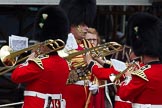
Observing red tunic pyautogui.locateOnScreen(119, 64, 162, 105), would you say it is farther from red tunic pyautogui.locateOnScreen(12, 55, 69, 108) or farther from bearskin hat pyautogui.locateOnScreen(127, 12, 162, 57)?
red tunic pyautogui.locateOnScreen(12, 55, 69, 108)

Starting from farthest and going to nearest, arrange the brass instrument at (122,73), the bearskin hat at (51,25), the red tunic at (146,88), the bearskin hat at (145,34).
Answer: the bearskin hat at (51,25)
the brass instrument at (122,73)
the bearskin hat at (145,34)
the red tunic at (146,88)

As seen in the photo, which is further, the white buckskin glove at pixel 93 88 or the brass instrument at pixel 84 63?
the white buckskin glove at pixel 93 88

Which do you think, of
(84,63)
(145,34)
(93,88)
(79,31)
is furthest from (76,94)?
(145,34)

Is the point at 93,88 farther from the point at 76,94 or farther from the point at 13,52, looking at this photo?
the point at 13,52

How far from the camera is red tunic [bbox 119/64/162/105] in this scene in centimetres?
446

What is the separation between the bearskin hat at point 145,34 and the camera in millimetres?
4594

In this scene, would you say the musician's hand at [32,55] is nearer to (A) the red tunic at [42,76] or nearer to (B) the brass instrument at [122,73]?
(A) the red tunic at [42,76]

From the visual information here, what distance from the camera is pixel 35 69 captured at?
474 cm

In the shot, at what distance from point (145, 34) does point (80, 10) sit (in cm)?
158

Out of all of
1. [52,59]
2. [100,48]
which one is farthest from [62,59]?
[100,48]

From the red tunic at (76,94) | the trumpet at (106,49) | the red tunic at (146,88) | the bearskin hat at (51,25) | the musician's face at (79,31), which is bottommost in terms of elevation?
the red tunic at (76,94)

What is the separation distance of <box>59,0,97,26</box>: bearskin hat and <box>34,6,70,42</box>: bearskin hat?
35.1 inches

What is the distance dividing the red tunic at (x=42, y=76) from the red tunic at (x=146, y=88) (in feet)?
2.04

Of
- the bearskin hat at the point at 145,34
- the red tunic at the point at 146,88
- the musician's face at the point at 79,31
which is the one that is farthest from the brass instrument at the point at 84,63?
the red tunic at the point at 146,88
